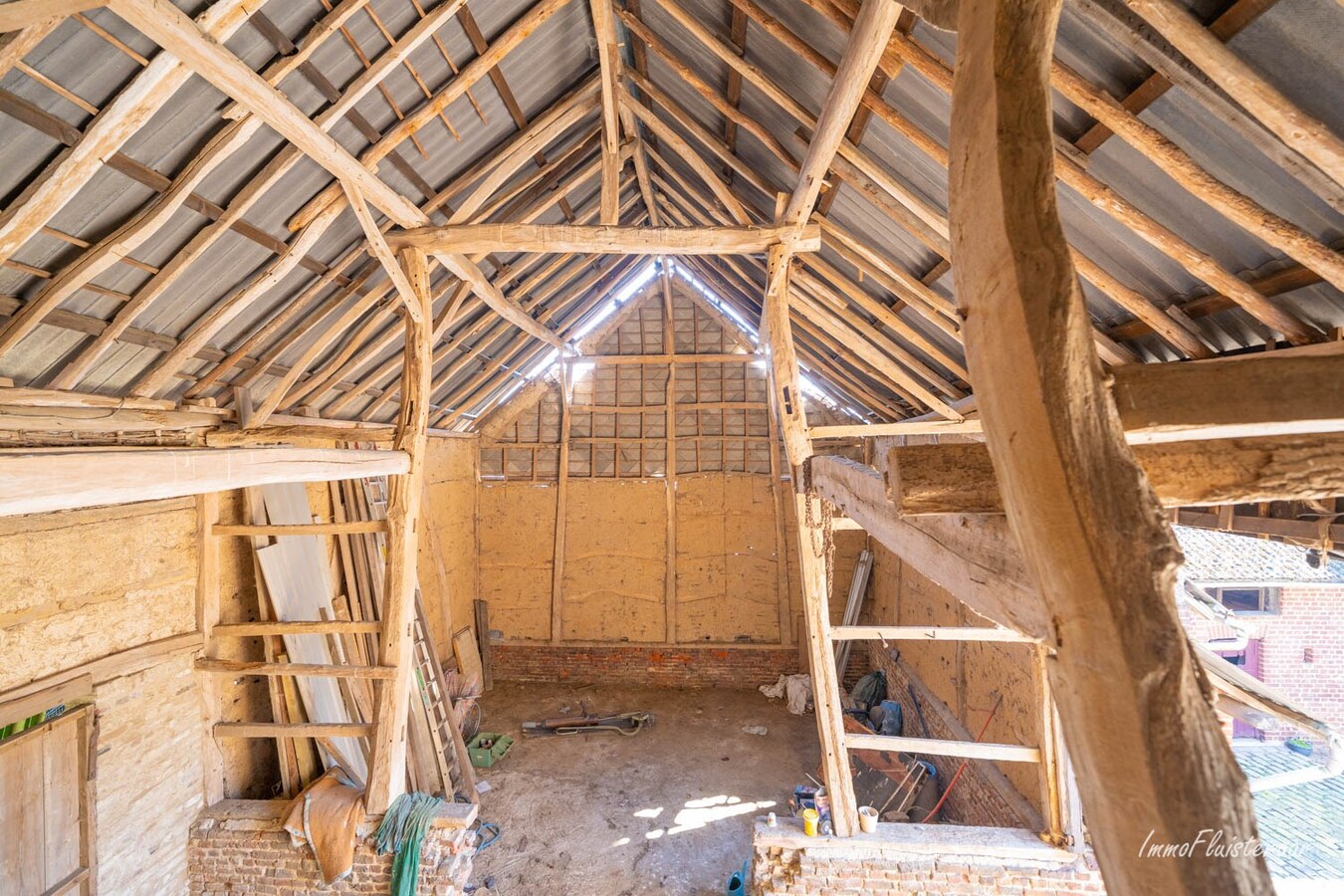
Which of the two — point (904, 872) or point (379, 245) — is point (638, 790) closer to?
point (904, 872)

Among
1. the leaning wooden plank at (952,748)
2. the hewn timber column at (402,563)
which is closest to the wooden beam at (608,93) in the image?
the hewn timber column at (402,563)

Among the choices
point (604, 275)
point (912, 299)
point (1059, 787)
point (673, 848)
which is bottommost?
point (673, 848)

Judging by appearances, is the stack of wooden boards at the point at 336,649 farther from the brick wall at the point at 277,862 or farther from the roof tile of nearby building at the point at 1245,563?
the roof tile of nearby building at the point at 1245,563

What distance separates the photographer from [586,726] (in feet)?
26.7

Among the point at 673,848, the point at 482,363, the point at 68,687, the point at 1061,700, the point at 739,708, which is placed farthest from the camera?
the point at 739,708

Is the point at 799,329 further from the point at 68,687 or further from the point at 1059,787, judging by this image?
the point at 68,687

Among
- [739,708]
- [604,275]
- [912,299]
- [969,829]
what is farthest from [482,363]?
[969,829]

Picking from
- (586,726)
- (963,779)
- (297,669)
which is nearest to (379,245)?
(297,669)

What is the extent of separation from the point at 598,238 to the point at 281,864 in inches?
207

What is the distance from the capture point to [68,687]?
375 centimetres

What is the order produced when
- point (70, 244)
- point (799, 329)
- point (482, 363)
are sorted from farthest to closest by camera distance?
point (482, 363) → point (799, 329) → point (70, 244)

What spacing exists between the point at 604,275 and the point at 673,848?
685 centimetres

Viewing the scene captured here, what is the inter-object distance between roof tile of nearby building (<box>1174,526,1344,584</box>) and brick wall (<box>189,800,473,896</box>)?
23.8ft

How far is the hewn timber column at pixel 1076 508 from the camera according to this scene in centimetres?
69
